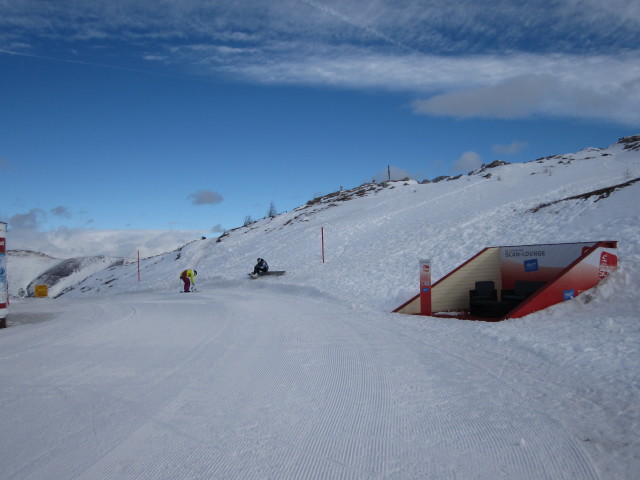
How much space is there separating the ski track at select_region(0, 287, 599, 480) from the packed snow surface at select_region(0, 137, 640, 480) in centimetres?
2

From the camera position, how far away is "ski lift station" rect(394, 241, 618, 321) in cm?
1114

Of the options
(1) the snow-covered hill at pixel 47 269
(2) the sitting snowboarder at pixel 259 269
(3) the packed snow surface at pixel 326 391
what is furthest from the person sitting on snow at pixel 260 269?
(1) the snow-covered hill at pixel 47 269

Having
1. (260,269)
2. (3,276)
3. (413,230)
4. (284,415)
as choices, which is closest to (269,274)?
(260,269)

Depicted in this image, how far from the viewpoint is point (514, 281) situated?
46.0 feet

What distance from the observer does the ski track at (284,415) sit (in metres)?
3.73

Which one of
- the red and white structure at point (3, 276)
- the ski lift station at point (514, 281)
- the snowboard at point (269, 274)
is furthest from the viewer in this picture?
the snowboard at point (269, 274)

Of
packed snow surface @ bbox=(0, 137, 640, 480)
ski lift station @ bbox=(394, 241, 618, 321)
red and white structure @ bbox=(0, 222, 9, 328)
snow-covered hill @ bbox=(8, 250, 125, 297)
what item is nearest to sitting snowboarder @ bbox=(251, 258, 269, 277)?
packed snow surface @ bbox=(0, 137, 640, 480)

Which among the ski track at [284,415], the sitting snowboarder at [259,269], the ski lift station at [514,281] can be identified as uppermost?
the sitting snowboarder at [259,269]

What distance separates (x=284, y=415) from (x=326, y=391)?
3.17 ft

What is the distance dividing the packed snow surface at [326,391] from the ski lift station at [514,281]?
42cm

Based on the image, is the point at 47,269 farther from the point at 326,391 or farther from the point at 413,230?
the point at 326,391

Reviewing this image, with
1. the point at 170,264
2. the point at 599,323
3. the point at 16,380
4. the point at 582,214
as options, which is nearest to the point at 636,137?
the point at 582,214

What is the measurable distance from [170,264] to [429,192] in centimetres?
2413

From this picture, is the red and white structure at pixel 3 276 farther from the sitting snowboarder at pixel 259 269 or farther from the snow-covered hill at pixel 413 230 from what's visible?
the sitting snowboarder at pixel 259 269
